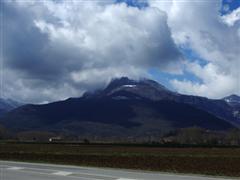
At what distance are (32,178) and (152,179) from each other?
5.98m

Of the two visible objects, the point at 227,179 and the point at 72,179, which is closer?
the point at 72,179

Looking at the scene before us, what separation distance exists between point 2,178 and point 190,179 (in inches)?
373

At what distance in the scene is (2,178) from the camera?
85.4ft

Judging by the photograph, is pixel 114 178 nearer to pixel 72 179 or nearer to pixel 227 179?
pixel 72 179

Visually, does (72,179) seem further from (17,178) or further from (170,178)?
(170,178)

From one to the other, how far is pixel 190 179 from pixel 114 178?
3919 millimetres

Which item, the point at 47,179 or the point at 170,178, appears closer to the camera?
the point at 47,179

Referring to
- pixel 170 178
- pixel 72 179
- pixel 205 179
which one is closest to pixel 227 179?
pixel 205 179

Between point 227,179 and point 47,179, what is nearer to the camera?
point 47,179

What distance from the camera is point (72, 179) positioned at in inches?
1011

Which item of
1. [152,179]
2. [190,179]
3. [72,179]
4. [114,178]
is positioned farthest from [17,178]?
[190,179]

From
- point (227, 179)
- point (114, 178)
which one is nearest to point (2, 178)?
point (114, 178)

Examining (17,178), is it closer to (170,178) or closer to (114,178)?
(114,178)

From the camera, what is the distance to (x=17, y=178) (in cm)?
2608
